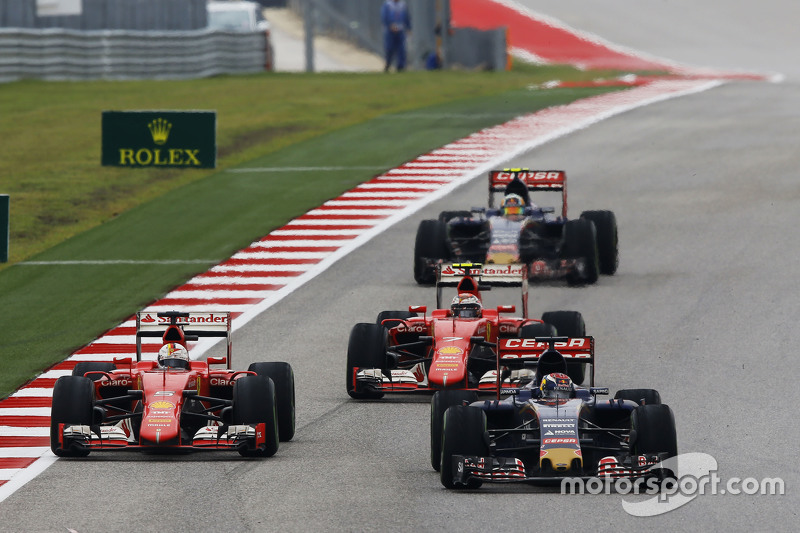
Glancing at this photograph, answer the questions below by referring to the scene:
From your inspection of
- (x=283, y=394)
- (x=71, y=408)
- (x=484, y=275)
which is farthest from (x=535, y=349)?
(x=71, y=408)

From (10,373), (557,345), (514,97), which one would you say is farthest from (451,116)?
(557,345)

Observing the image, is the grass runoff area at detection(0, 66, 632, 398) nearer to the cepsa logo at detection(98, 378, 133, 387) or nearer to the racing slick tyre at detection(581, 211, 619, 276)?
the cepsa logo at detection(98, 378, 133, 387)

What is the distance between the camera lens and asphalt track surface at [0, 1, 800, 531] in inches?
513

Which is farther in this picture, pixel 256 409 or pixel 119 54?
pixel 119 54

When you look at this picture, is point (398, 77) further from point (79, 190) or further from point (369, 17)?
point (79, 190)

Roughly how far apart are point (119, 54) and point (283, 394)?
112ft

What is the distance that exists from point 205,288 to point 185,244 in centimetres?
366

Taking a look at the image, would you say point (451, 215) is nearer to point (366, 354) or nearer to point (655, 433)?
point (366, 354)

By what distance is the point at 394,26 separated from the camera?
166ft

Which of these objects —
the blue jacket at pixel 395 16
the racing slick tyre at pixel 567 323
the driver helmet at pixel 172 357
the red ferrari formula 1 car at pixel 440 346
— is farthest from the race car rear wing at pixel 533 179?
the blue jacket at pixel 395 16

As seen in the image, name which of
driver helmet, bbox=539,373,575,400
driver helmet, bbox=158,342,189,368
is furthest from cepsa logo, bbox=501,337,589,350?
driver helmet, bbox=158,342,189,368

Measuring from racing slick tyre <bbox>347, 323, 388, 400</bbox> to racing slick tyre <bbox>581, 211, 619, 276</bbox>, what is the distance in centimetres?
768

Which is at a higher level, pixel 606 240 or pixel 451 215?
pixel 451 215

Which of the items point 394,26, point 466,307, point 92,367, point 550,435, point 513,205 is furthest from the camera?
point 394,26
